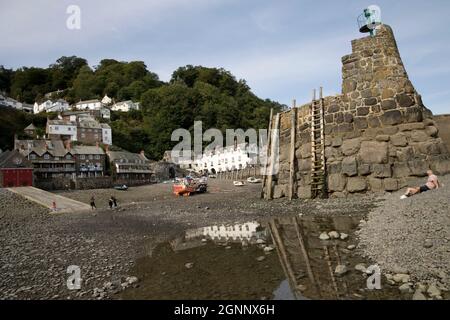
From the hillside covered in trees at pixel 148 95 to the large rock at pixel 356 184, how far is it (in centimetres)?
9072

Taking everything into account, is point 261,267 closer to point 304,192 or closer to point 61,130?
point 304,192

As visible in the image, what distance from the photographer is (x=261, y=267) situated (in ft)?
25.8

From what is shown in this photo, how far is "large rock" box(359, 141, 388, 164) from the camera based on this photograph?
1723 centimetres

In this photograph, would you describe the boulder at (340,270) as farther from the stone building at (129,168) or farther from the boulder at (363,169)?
the stone building at (129,168)

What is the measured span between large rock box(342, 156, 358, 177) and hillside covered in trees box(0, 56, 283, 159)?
90.4 metres

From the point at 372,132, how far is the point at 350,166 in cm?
233

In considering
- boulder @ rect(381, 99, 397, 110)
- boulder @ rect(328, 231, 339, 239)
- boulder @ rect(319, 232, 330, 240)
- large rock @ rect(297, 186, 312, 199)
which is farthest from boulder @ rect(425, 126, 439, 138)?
boulder @ rect(319, 232, 330, 240)

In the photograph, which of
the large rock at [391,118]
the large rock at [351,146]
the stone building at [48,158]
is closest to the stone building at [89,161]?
the stone building at [48,158]

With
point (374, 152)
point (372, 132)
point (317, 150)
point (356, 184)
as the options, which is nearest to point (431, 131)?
point (372, 132)

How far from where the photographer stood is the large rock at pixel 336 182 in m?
18.4
